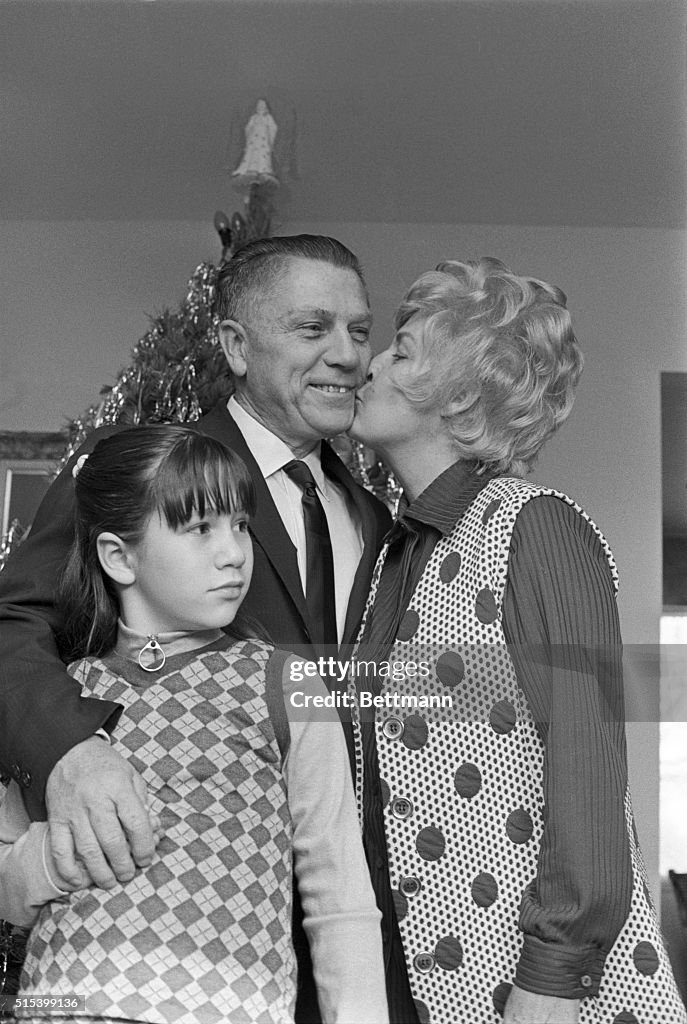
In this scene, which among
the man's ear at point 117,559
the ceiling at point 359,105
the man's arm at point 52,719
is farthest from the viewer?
the ceiling at point 359,105

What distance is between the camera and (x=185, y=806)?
1.12m

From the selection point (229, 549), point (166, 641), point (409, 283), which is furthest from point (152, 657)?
point (409, 283)

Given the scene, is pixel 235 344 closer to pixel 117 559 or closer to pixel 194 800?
pixel 117 559

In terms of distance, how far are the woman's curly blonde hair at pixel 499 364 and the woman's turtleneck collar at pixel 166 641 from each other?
0.40 m

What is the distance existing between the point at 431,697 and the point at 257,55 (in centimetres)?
82

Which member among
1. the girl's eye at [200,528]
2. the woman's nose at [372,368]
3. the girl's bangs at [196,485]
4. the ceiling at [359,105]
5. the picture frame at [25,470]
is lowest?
the girl's eye at [200,528]

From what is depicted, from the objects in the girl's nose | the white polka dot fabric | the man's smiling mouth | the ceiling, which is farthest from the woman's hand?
the ceiling

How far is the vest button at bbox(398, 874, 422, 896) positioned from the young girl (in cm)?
7

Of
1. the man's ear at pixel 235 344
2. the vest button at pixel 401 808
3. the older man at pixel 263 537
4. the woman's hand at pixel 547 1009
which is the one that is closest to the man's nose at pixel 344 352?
the older man at pixel 263 537

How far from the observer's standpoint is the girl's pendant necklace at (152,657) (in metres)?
1.17

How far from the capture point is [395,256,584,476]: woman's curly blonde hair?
4.51 ft

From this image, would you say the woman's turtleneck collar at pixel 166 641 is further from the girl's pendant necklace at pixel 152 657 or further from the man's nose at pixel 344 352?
the man's nose at pixel 344 352

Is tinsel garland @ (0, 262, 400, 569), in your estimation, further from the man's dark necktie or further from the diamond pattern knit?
the diamond pattern knit

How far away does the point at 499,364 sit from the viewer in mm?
1392
